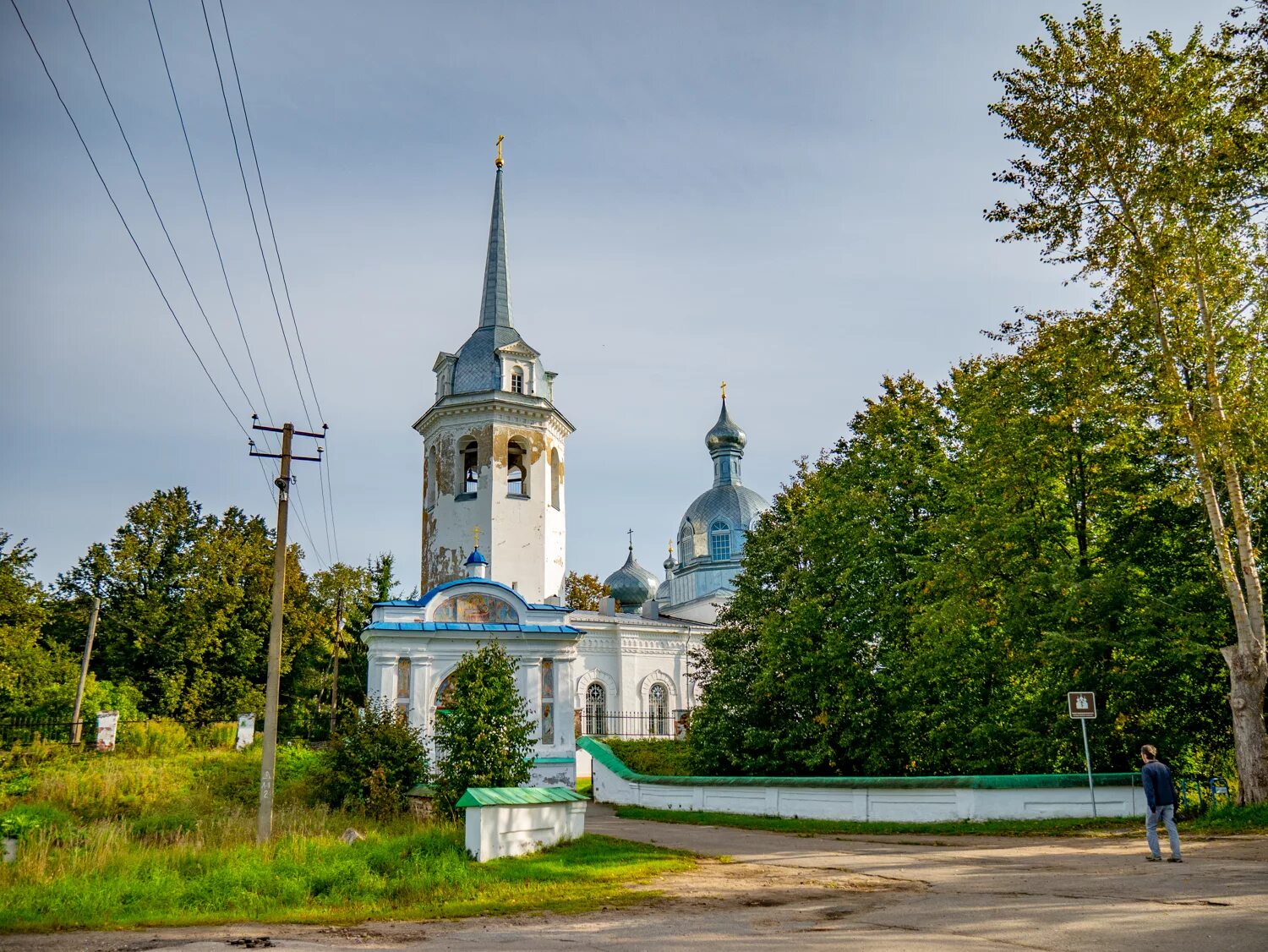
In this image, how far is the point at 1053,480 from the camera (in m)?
19.2

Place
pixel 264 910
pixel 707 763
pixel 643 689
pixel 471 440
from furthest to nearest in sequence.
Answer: pixel 643 689
pixel 471 440
pixel 707 763
pixel 264 910

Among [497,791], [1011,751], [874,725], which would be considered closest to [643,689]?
[874,725]

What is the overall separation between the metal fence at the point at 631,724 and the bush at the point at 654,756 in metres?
7.46

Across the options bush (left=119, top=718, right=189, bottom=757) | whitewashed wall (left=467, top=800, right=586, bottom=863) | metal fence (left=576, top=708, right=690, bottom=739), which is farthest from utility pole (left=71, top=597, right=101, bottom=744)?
whitewashed wall (left=467, top=800, right=586, bottom=863)

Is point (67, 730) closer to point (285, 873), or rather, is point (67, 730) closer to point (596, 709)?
point (596, 709)

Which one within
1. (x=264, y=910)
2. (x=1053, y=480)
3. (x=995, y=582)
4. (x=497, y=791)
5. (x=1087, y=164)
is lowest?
(x=264, y=910)

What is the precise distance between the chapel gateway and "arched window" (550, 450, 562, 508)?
0.07m

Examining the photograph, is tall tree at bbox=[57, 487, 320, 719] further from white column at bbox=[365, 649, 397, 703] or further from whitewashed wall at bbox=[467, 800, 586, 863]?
whitewashed wall at bbox=[467, 800, 586, 863]

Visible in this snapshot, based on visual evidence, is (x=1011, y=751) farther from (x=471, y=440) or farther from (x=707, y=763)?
(x=471, y=440)

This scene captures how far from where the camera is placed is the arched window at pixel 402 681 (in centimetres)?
2891

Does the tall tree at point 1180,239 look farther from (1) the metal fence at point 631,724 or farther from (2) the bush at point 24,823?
(1) the metal fence at point 631,724

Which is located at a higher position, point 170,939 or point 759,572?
point 759,572

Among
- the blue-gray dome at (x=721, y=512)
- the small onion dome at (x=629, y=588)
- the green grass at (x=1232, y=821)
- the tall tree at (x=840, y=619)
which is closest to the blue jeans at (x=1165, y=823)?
the green grass at (x=1232, y=821)

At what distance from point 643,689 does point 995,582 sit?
2783cm
